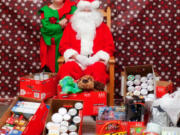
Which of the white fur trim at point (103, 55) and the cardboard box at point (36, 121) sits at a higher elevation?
the white fur trim at point (103, 55)

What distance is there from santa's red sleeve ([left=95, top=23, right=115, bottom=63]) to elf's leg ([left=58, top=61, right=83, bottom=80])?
0.99 ft

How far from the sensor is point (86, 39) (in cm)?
308

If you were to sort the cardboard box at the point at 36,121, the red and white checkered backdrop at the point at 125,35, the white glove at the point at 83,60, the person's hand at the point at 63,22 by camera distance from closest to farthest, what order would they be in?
the cardboard box at the point at 36,121 < the white glove at the point at 83,60 < the person's hand at the point at 63,22 < the red and white checkered backdrop at the point at 125,35

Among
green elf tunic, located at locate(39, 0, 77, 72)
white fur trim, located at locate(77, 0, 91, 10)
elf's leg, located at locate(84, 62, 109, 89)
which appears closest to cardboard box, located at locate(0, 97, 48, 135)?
elf's leg, located at locate(84, 62, 109, 89)

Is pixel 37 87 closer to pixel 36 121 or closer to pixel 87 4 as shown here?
pixel 36 121

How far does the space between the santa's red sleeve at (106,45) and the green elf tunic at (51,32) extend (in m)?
0.48

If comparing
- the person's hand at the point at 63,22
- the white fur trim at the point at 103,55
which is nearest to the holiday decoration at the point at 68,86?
the white fur trim at the point at 103,55

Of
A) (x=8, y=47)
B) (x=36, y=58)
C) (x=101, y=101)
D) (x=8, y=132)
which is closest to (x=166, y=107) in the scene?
(x=101, y=101)

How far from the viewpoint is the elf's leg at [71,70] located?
2781 millimetres

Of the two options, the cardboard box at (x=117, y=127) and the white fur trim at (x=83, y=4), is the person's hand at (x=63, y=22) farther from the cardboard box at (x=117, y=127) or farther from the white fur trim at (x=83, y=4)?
the cardboard box at (x=117, y=127)

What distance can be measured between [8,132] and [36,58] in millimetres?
1522

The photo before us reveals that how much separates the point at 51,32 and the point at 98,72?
89cm

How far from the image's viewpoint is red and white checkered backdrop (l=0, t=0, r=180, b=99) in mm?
3359

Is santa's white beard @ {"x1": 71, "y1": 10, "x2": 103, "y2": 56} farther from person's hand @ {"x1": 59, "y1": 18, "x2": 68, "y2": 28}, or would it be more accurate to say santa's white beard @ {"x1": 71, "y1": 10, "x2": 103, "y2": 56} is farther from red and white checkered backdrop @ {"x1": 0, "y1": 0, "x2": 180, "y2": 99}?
red and white checkered backdrop @ {"x1": 0, "y1": 0, "x2": 180, "y2": 99}
